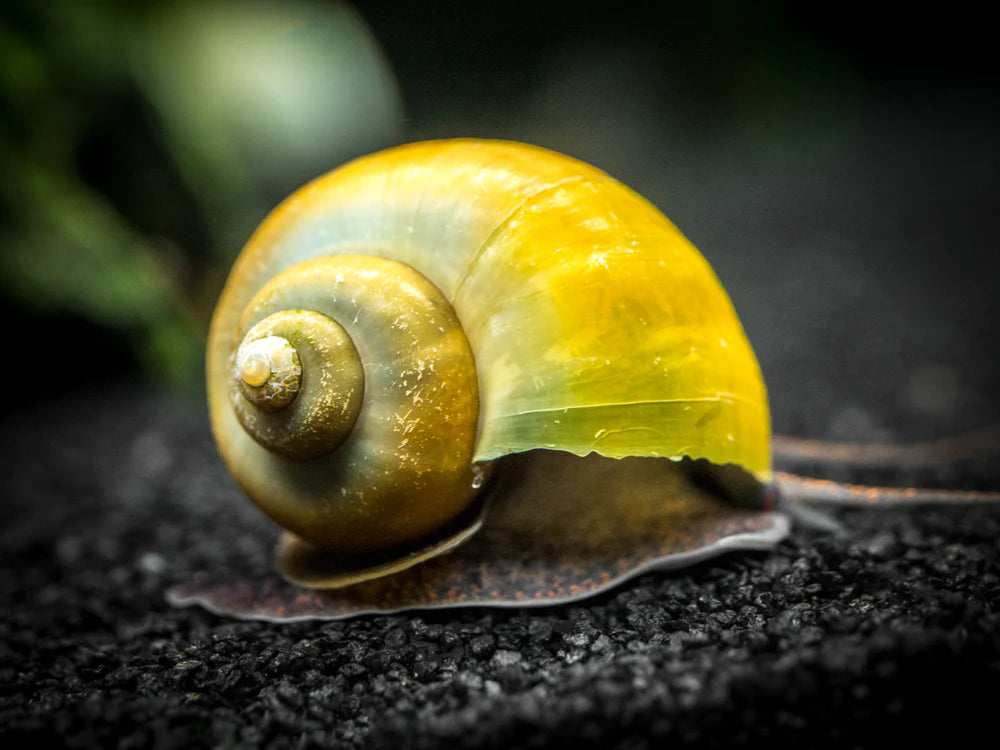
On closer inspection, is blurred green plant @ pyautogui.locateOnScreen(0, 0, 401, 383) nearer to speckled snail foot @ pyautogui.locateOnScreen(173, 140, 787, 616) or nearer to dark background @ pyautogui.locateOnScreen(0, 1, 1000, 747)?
dark background @ pyautogui.locateOnScreen(0, 1, 1000, 747)

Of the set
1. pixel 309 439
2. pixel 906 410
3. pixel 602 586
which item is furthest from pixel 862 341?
pixel 309 439

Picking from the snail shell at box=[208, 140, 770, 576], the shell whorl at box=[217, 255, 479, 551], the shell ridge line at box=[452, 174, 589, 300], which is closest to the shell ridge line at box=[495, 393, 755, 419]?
the snail shell at box=[208, 140, 770, 576]

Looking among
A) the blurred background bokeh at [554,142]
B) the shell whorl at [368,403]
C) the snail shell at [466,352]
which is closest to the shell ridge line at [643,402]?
the snail shell at [466,352]

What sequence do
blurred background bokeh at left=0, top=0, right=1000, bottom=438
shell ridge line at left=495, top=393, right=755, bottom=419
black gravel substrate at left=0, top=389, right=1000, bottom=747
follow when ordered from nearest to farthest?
black gravel substrate at left=0, top=389, right=1000, bottom=747
shell ridge line at left=495, top=393, right=755, bottom=419
blurred background bokeh at left=0, top=0, right=1000, bottom=438

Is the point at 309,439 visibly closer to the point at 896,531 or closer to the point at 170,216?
the point at 896,531

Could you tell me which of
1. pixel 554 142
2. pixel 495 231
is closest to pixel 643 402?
A: pixel 495 231

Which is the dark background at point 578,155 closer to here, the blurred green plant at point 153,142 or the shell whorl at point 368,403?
the blurred green plant at point 153,142
